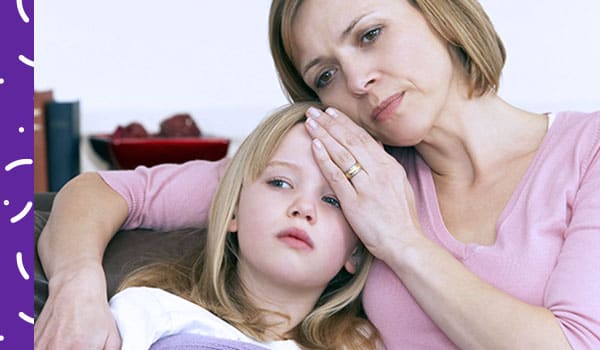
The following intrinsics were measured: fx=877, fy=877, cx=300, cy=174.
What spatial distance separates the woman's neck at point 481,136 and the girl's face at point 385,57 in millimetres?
64

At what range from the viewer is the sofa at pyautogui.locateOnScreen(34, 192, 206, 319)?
149 cm

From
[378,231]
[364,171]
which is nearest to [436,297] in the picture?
[378,231]

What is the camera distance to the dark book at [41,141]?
3.38m

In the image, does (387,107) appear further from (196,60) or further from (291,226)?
(196,60)

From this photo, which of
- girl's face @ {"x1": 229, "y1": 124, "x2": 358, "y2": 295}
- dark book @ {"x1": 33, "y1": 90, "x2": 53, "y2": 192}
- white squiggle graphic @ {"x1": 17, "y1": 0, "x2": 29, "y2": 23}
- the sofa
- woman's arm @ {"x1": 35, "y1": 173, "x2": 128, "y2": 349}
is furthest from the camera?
dark book @ {"x1": 33, "y1": 90, "x2": 53, "y2": 192}

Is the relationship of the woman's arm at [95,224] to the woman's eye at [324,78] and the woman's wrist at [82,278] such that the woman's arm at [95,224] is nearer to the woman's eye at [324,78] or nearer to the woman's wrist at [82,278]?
the woman's wrist at [82,278]

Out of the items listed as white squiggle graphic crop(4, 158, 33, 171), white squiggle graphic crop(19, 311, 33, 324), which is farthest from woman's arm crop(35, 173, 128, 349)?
white squiggle graphic crop(4, 158, 33, 171)

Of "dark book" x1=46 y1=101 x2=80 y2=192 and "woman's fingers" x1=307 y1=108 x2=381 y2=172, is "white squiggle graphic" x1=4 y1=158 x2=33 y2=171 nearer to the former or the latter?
"woman's fingers" x1=307 y1=108 x2=381 y2=172

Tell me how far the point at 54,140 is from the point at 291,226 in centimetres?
232

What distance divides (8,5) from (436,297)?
0.73m

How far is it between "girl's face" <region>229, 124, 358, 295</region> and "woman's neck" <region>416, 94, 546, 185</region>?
0.77 ft

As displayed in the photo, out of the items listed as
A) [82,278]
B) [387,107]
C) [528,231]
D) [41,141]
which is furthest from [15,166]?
[41,141]

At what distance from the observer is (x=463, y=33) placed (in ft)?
4.96

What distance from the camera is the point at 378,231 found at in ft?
4.58
